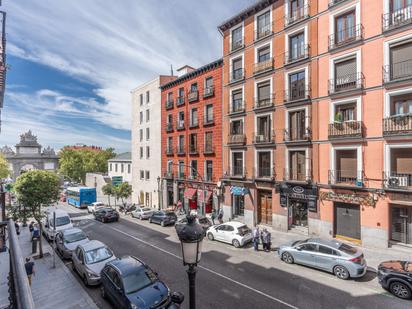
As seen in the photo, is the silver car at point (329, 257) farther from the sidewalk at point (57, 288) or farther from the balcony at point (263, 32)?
the balcony at point (263, 32)

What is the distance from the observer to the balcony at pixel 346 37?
58.1 ft

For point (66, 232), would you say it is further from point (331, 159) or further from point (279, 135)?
point (331, 159)

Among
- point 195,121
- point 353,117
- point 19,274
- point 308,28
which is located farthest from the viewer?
point 195,121

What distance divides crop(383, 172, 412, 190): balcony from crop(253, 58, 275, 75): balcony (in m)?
13.0

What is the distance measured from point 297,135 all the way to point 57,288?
19823mm

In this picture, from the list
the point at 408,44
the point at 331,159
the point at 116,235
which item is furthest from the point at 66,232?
the point at 408,44

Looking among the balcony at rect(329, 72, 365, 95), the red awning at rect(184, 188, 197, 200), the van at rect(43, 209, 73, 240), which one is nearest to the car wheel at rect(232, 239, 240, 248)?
the red awning at rect(184, 188, 197, 200)

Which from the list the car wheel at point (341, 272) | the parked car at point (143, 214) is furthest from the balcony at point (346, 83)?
the parked car at point (143, 214)

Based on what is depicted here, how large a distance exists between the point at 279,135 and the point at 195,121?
12.2 meters

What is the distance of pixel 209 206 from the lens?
96.8 ft

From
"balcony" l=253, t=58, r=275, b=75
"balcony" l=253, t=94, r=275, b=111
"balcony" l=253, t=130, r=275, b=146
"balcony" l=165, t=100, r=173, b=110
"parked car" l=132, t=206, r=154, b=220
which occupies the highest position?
"balcony" l=253, t=58, r=275, b=75

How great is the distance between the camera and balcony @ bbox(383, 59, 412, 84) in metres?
15.6

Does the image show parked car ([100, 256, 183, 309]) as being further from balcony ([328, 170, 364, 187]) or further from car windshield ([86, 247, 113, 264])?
balcony ([328, 170, 364, 187])

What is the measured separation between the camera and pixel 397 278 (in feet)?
35.4
